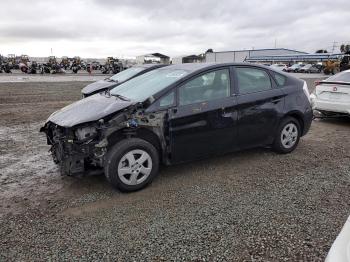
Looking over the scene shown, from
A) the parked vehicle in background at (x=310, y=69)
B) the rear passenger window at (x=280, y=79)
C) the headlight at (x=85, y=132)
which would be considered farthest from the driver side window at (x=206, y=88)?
the parked vehicle in background at (x=310, y=69)

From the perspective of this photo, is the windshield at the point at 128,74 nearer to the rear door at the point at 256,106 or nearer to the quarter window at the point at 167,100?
the rear door at the point at 256,106

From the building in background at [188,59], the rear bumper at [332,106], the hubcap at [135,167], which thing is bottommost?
the hubcap at [135,167]

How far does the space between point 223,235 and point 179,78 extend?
230 cm

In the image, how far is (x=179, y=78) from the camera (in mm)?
4871

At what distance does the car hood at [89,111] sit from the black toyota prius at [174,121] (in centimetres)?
1

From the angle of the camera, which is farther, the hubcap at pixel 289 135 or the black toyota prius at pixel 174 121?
the hubcap at pixel 289 135

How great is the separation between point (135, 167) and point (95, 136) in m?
0.62

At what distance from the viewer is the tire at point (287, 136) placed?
5.79 meters

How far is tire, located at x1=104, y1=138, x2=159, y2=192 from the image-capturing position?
166 inches

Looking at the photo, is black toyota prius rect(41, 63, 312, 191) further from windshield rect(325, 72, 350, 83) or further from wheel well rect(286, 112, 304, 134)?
windshield rect(325, 72, 350, 83)

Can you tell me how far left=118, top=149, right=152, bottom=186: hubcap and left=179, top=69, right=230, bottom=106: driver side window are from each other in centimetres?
89

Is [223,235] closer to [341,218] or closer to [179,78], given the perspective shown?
[341,218]

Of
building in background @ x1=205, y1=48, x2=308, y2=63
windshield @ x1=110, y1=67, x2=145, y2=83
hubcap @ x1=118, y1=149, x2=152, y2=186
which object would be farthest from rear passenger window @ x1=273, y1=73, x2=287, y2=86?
building in background @ x1=205, y1=48, x2=308, y2=63

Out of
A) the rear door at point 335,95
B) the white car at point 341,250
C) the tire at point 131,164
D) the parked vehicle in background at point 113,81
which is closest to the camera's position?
the white car at point 341,250
